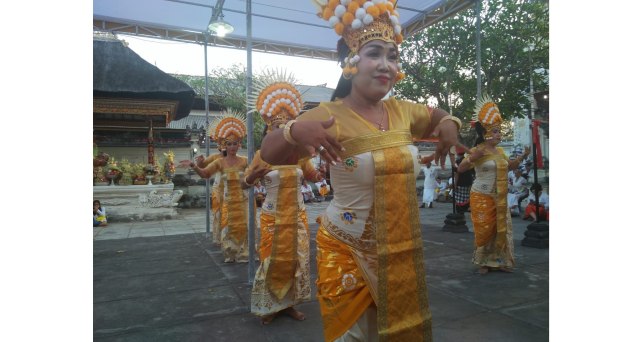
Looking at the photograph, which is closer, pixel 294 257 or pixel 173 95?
pixel 294 257

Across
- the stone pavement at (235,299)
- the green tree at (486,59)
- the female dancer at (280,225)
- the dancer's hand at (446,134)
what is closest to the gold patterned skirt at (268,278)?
the female dancer at (280,225)

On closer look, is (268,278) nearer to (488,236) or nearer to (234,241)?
(234,241)

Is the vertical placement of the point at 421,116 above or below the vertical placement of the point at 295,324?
above

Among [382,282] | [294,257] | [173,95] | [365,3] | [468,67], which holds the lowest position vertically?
[294,257]

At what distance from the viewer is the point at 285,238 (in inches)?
147

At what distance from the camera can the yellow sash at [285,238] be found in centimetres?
363

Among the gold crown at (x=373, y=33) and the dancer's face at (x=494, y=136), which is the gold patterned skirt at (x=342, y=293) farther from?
the dancer's face at (x=494, y=136)

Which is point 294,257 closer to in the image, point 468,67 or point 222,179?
point 222,179

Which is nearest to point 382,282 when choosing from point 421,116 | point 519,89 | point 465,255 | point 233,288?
point 421,116

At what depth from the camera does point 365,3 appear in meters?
1.91

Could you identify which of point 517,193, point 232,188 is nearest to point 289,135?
point 232,188

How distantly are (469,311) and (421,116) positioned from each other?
7.95 ft

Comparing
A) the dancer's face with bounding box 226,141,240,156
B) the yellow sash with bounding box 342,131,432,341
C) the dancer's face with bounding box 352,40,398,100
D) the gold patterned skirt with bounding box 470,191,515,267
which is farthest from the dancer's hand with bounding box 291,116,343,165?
the dancer's face with bounding box 226,141,240,156

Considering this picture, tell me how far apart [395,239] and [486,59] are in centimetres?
1106
